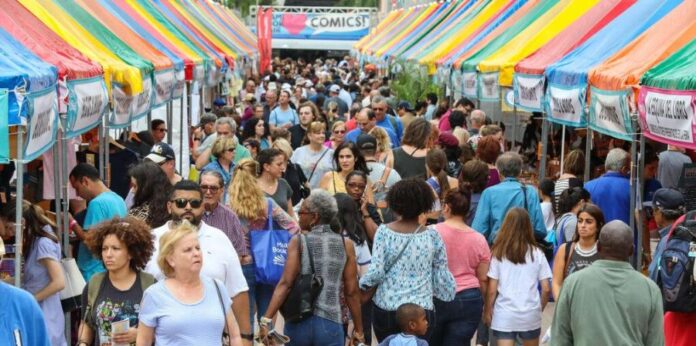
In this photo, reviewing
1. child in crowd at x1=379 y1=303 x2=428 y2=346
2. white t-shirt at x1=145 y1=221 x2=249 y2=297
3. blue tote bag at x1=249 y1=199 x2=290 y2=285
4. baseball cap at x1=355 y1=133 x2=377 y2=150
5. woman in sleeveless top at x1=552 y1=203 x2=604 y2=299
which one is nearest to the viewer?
white t-shirt at x1=145 y1=221 x2=249 y2=297

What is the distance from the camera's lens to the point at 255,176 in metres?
9.77

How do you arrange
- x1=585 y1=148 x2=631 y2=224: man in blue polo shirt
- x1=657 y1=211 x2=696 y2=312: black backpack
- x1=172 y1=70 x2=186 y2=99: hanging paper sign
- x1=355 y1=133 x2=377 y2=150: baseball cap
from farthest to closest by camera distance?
x1=172 y1=70 x2=186 y2=99: hanging paper sign < x1=355 y1=133 x2=377 y2=150: baseball cap < x1=585 y1=148 x2=631 y2=224: man in blue polo shirt < x1=657 y1=211 x2=696 y2=312: black backpack

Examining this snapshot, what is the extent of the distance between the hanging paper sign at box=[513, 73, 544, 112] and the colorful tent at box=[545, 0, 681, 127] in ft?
0.94

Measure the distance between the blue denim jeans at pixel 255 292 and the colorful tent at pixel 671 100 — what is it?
2641 mm

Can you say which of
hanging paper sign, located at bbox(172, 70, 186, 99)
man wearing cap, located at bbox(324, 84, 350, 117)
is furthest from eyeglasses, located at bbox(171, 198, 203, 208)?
man wearing cap, located at bbox(324, 84, 350, 117)

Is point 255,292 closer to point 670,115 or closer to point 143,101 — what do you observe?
point 670,115

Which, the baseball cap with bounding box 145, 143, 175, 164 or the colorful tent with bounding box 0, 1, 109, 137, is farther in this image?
the baseball cap with bounding box 145, 143, 175, 164

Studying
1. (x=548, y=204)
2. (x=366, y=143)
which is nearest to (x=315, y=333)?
(x=548, y=204)

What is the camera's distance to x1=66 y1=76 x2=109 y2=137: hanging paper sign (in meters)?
7.68

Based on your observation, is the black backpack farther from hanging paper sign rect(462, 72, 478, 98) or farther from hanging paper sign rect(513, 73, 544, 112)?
hanging paper sign rect(462, 72, 478, 98)

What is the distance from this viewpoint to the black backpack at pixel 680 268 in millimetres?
6527

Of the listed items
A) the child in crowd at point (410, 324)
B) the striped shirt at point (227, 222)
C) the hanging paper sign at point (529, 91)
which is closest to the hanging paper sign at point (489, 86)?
the hanging paper sign at point (529, 91)

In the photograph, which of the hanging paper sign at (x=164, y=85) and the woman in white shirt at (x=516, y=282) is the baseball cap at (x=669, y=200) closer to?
the woman in white shirt at (x=516, y=282)

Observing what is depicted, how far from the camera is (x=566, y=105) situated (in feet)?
35.0
